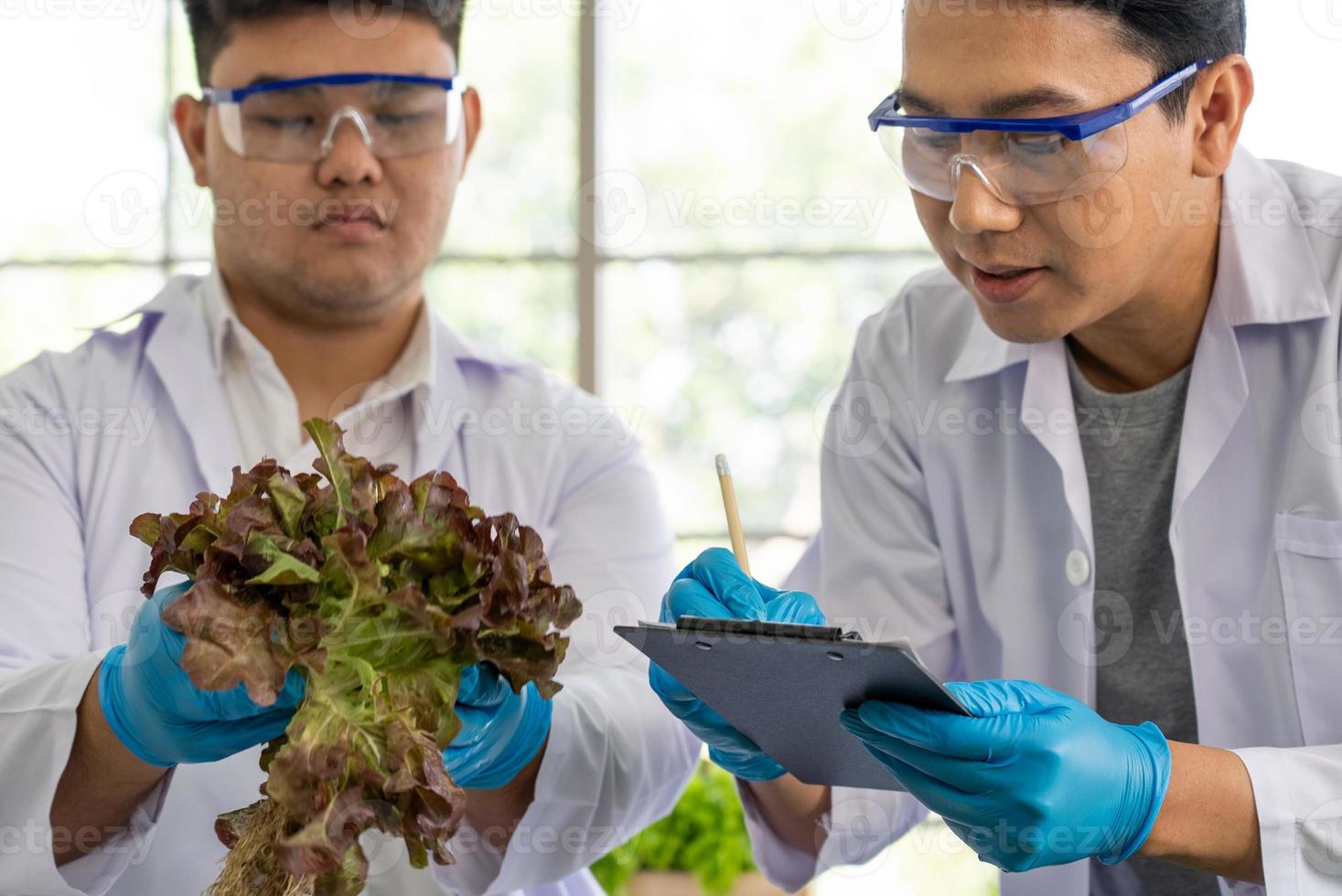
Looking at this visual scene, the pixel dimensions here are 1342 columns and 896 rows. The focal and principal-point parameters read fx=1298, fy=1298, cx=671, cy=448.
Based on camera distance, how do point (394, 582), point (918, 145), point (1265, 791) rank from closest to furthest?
point (394, 582), point (1265, 791), point (918, 145)

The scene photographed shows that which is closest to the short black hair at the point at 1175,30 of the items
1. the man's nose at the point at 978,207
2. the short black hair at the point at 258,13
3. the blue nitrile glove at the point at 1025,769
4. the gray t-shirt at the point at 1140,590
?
the man's nose at the point at 978,207

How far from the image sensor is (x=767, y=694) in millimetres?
1304

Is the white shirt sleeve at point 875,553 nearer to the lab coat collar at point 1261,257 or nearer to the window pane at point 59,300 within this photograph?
the lab coat collar at point 1261,257

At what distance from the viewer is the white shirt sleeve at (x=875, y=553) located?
1825 millimetres

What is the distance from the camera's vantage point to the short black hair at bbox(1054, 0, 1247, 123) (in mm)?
1495

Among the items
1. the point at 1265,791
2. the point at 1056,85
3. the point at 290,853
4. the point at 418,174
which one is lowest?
the point at 1265,791

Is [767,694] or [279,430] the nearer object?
[767,694]

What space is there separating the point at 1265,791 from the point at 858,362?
840 mm

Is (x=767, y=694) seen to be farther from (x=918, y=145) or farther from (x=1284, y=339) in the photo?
(x=1284, y=339)

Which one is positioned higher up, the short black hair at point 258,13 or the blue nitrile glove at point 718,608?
the short black hair at point 258,13

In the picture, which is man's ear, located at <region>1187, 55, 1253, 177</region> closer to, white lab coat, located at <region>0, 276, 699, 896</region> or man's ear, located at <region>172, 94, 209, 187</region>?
white lab coat, located at <region>0, 276, 699, 896</region>

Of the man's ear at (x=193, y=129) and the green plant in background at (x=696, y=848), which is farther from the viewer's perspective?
the green plant in background at (x=696, y=848)

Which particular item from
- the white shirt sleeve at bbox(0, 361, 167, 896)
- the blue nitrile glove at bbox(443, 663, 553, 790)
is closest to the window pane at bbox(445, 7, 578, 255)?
the white shirt sleeve at bbox(0, 361, 167, 896)

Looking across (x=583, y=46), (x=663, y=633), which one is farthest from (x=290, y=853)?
(x=583, y=46)
